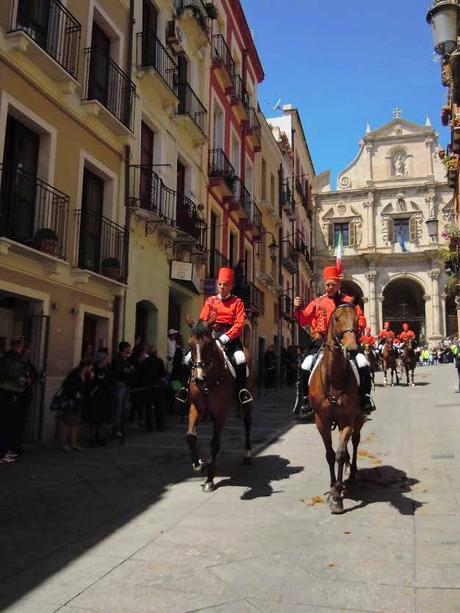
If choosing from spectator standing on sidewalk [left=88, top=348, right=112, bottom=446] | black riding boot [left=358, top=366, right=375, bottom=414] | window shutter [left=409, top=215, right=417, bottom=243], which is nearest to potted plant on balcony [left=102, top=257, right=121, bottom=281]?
spectator standing on sidewalk [left=88, top=348, right=112, bottom=446]

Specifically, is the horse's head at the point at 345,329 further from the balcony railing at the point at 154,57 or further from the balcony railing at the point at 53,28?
the balcony railing at the point at 154,57

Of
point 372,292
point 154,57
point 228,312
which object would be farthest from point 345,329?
point 372,292

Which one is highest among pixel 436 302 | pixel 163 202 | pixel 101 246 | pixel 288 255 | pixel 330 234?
pixel 330 234

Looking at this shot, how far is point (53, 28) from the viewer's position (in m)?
10.4

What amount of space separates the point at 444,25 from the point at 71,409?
7.49 m

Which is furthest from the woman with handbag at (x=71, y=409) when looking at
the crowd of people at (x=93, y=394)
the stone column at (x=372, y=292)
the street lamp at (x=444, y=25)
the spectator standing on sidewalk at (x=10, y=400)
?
the stone column at (x=372, y=292)

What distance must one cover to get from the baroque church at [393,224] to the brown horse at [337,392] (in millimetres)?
40157

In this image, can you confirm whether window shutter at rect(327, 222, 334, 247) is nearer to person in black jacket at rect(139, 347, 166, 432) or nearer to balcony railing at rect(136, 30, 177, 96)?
balcony railing at rect(136, 30, 177, 96)

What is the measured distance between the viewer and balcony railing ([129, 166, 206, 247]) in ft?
43.7

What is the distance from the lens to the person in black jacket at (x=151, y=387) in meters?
11.2

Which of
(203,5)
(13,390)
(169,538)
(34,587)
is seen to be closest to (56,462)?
(13,390)

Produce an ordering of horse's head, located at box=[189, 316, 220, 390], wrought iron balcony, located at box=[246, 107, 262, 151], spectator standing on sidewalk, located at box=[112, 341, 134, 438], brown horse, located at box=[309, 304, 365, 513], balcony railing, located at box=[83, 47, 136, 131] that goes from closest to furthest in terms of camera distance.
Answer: brown horse, located at box=[309, 304, 365, 513] < horse's head, located at box=[189, 316, 220, 390] < spectator standing on sidewalk, located at box=[112, 341, 134, 438] < balcony railing, located at box=[83, 47, 136, 131] < wrought iron balcony, located at box=[246, 107, 262, 151]

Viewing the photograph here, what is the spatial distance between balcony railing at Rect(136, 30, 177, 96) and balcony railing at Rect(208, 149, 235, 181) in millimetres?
3746

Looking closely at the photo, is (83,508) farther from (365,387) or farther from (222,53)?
(222,53)
